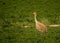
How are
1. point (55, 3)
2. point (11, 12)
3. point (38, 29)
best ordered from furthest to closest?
point (55, 3)
point (11, 12)
point (38, 29)

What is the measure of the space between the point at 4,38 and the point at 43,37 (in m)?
0.88

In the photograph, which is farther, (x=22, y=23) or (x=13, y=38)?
(x=22, y=23)

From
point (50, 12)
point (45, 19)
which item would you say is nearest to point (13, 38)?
point (45, 19)

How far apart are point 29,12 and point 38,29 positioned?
1.00 metres

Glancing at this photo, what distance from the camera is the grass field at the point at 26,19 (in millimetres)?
4000

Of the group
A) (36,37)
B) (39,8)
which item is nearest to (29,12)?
(39,8)

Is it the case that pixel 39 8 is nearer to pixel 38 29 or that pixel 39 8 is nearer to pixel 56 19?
pixel 56 19

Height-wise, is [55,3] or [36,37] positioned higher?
[55,3]

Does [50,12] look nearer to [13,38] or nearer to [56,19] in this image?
[56,19]

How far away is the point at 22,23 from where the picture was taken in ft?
15.2

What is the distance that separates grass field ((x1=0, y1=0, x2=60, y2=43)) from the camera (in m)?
4.00


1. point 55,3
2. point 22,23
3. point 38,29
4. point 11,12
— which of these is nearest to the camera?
point 38,29

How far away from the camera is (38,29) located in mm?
4273

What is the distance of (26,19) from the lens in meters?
4.79
